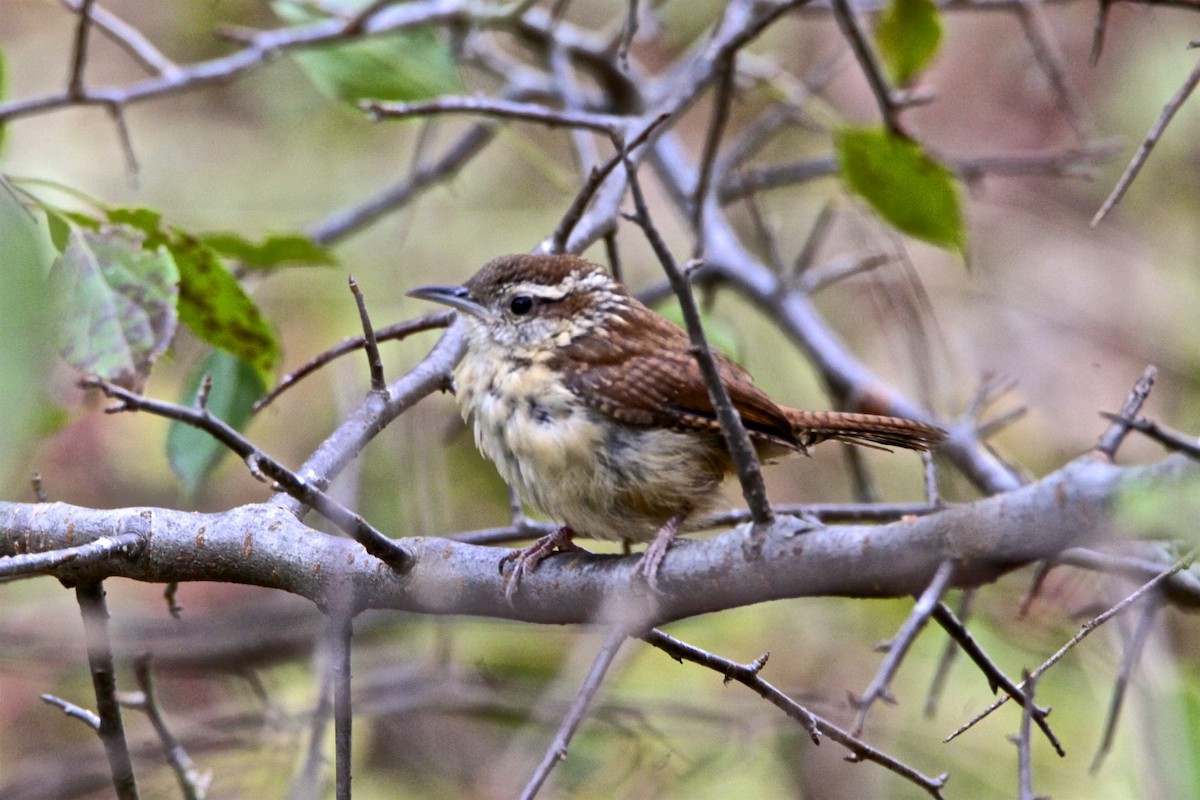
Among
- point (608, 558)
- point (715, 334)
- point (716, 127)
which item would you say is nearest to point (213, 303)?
point (608, 558)

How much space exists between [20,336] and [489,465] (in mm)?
4379

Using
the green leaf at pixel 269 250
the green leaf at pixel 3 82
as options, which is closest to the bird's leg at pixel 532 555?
the green leaf at pixel 269 250

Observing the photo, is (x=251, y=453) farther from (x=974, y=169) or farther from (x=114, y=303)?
(x=974, y=169)

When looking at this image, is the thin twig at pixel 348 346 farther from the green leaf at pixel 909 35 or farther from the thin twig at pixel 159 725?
the green leaf at pixel 909 35

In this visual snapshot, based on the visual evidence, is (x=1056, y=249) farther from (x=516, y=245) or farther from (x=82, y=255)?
(x=82, y=255)

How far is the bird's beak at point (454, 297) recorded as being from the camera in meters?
3.30

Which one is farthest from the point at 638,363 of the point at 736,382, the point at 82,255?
the point at 82,255

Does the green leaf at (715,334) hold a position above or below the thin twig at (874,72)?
below

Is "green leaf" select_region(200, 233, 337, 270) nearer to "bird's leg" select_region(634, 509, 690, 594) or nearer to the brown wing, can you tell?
the brown wing

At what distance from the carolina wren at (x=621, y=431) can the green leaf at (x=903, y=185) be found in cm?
91

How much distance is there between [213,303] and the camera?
9.32ft

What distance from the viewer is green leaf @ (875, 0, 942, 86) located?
3.77m

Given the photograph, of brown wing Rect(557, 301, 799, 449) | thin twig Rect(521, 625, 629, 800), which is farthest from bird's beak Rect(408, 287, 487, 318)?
thin twig Rect(521, 625, 629, 800)

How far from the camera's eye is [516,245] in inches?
257
